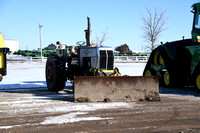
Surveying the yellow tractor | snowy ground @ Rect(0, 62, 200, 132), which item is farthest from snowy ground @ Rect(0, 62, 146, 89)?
snowy ground @ Rect(0, 62, 200, 132)

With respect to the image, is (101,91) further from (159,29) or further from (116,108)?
(159,29)

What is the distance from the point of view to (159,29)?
29891 mm

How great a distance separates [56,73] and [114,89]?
2163mm

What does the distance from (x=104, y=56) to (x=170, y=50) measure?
2.83 m

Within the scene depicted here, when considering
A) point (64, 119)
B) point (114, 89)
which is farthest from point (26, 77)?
point (64, 119)

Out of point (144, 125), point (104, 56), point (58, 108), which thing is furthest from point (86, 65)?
point (144, 125)

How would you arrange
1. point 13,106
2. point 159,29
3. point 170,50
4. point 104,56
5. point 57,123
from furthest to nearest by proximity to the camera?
point 159,29 → point 170,50 → point 104,56 → point 13,106 → point 57,123

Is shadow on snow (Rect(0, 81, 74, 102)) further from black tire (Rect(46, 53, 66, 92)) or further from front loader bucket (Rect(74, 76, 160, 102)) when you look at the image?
front loader bucket (Rect(74, 76, 160, 102))

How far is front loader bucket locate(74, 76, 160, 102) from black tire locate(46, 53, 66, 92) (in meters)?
1.69

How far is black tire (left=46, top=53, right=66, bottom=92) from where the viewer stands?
24.6 ft

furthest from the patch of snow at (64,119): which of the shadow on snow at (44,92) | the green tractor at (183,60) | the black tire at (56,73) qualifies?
the green tractor at (183,60)

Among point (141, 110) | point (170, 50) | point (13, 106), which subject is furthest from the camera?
point (170, 50)

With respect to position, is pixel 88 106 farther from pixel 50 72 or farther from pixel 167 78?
pixel 167 78

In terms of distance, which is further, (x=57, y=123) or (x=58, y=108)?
(x=58, y=108)
